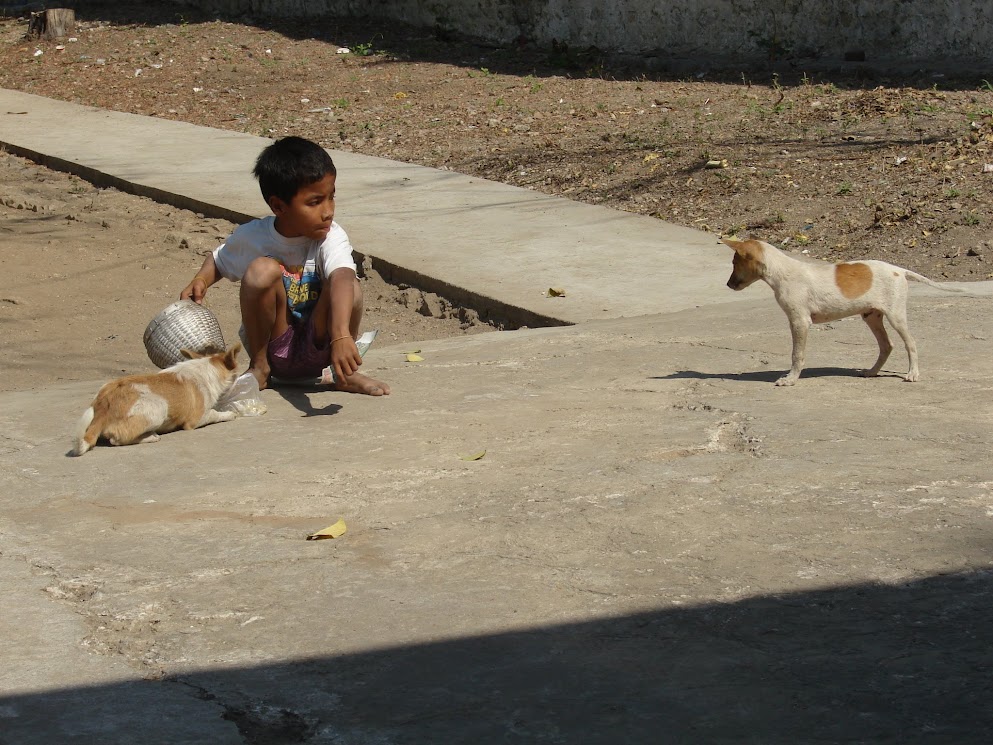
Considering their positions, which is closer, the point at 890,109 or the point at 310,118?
the point at 890,109

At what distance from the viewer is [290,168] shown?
498 cm

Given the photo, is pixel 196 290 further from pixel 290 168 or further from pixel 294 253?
pixel 290 168

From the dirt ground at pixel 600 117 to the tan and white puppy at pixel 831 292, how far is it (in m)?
2.58

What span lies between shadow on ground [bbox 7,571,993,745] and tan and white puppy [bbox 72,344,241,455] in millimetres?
1977

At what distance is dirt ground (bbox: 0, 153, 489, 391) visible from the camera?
269 inches

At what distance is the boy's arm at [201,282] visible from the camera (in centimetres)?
536

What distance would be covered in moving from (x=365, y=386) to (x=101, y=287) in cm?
353

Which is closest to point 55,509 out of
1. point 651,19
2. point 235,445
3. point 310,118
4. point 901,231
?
point 235,445

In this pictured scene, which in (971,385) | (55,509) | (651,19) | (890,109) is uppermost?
(651,19)

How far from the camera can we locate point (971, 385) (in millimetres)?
4809

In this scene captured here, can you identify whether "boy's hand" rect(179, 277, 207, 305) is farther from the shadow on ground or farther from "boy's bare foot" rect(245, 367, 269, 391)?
the shadow on ground

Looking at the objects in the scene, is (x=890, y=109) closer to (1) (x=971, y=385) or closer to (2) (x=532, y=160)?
(2) (x=532, y=160)

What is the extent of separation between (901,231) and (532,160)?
360 centimetres

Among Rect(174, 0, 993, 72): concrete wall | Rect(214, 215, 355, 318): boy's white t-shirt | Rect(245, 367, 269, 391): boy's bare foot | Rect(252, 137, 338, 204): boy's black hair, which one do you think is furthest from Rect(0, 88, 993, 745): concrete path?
Rect(174, 0, 993, 72): concrete wall
